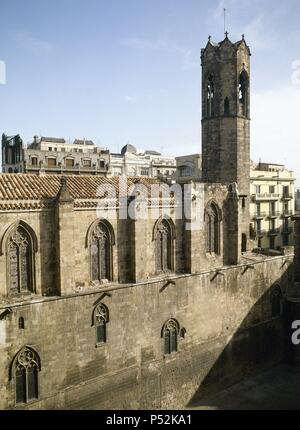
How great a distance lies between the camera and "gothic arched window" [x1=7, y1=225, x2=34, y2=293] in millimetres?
14219

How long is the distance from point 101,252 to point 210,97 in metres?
13.6

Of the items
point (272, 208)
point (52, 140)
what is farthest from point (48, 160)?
point (272, 208)

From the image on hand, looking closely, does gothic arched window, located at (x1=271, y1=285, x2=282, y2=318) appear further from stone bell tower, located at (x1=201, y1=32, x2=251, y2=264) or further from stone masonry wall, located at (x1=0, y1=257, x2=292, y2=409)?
stone bell tower, located at (x1=201, y1=32, x2=251, y2=264)

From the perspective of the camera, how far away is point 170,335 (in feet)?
60.8

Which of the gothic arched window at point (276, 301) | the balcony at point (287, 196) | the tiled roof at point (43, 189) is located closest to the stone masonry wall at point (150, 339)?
the gothic arched window at point (276, 301)

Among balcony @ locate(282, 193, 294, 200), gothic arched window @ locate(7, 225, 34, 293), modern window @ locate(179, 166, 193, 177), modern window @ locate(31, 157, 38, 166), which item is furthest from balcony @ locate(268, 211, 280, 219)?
gothic arched window @ locate(7, 225, 34, 293)

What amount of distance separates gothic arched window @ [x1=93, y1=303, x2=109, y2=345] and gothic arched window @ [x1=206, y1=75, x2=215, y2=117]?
14.5 m

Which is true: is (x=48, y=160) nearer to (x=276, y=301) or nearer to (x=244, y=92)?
(x=244, y=92)

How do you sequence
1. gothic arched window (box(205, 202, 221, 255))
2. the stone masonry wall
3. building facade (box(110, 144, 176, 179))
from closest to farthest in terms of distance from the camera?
the stone masonry wall, gothic arched window (box(205, 202, 221, 255)), building facade (box(110, 144, 176, 179))

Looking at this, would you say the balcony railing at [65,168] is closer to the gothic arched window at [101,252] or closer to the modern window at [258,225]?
the modern window at [258,225]

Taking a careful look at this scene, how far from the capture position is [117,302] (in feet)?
54.2

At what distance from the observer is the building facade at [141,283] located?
47.4 feet
